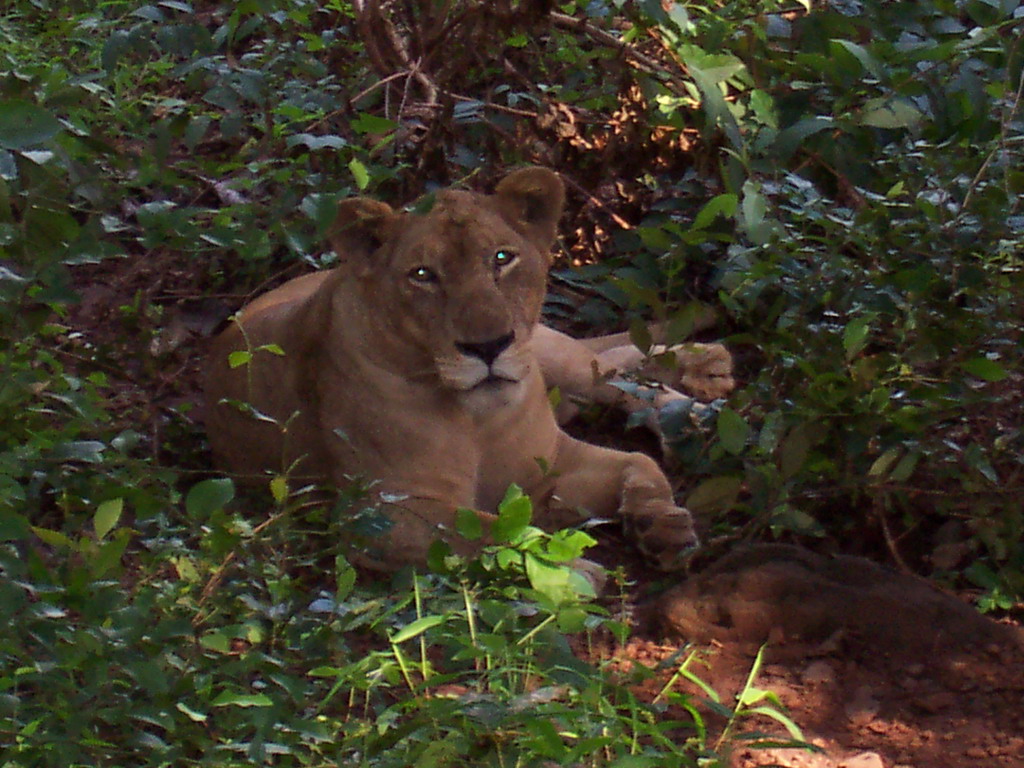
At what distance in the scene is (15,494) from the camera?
101 inches

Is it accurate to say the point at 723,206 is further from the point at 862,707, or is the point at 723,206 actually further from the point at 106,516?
the point at 106,516

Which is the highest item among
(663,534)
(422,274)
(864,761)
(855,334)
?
(855,334)

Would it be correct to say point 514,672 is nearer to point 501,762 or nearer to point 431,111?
point 501,762

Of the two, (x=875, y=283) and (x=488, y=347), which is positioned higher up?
(x=875, y=283)

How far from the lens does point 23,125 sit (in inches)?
84.3

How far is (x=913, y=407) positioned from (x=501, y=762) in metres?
1.51

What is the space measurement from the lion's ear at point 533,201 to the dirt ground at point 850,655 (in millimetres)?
1000

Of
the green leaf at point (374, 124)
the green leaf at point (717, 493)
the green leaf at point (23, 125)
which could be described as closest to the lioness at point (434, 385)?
the green leaf at point (717, 493)

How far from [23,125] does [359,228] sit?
5.68 ft

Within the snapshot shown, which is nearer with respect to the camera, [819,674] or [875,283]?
[819,674]

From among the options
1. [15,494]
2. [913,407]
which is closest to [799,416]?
[913,407]

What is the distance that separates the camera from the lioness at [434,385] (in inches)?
146

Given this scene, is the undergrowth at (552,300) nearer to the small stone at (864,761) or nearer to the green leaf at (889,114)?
the green leaf at (889,114)

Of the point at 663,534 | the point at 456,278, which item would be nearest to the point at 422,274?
the point at 456,278
